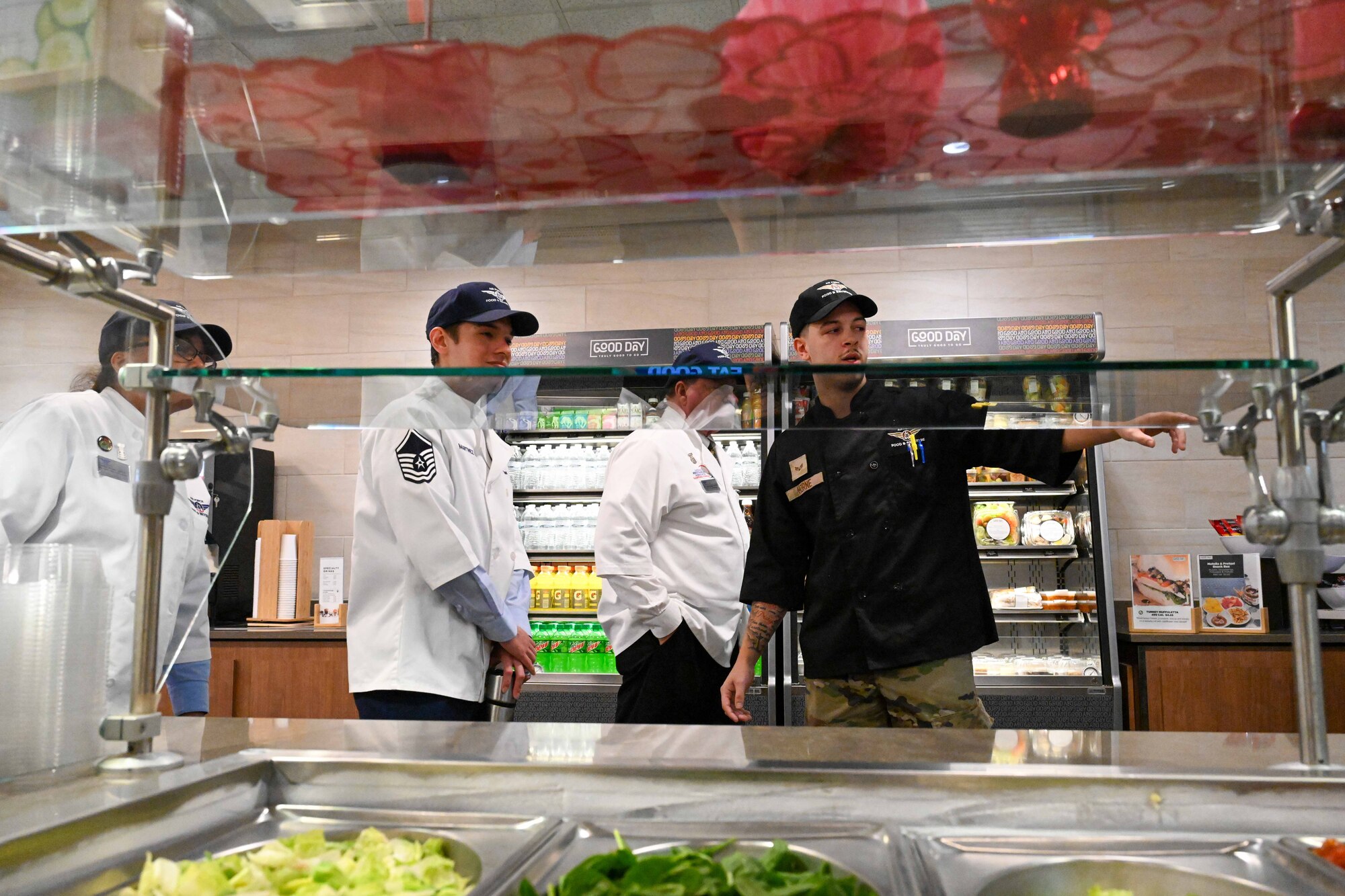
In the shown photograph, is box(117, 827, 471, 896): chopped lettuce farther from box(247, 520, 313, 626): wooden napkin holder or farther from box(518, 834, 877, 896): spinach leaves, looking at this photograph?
→ box(247, 520, 313, 626): wooden napkin holder

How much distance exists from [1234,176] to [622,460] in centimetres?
257

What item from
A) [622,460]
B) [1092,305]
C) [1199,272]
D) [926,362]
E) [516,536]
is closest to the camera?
[926,362]

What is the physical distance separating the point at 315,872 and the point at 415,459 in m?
1.53

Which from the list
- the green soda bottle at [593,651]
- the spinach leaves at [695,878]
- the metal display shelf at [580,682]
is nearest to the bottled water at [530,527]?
the green soda bottle at [593,651]

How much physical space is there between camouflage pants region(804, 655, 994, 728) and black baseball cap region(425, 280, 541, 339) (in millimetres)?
1348

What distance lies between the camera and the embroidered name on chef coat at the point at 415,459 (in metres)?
2.40

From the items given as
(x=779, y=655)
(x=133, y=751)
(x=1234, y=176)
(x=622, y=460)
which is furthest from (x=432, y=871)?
(x=779, y=655)

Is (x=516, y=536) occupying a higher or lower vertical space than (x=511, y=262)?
lower

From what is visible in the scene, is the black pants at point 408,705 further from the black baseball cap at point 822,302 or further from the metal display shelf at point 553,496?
the metal display shelf at point 553,496

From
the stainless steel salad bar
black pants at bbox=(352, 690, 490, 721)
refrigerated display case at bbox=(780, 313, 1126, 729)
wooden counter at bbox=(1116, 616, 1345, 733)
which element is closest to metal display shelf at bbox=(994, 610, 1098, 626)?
A: refrigerated display case at bbox=(780, 313, 1126, 729)

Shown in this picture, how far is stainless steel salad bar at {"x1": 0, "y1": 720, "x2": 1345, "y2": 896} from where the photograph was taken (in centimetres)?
95

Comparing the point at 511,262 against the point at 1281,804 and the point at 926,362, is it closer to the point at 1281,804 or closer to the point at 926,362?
the point at 926,362

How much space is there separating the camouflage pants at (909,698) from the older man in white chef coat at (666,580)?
0.81 m

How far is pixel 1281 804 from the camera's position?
3.51 feet
